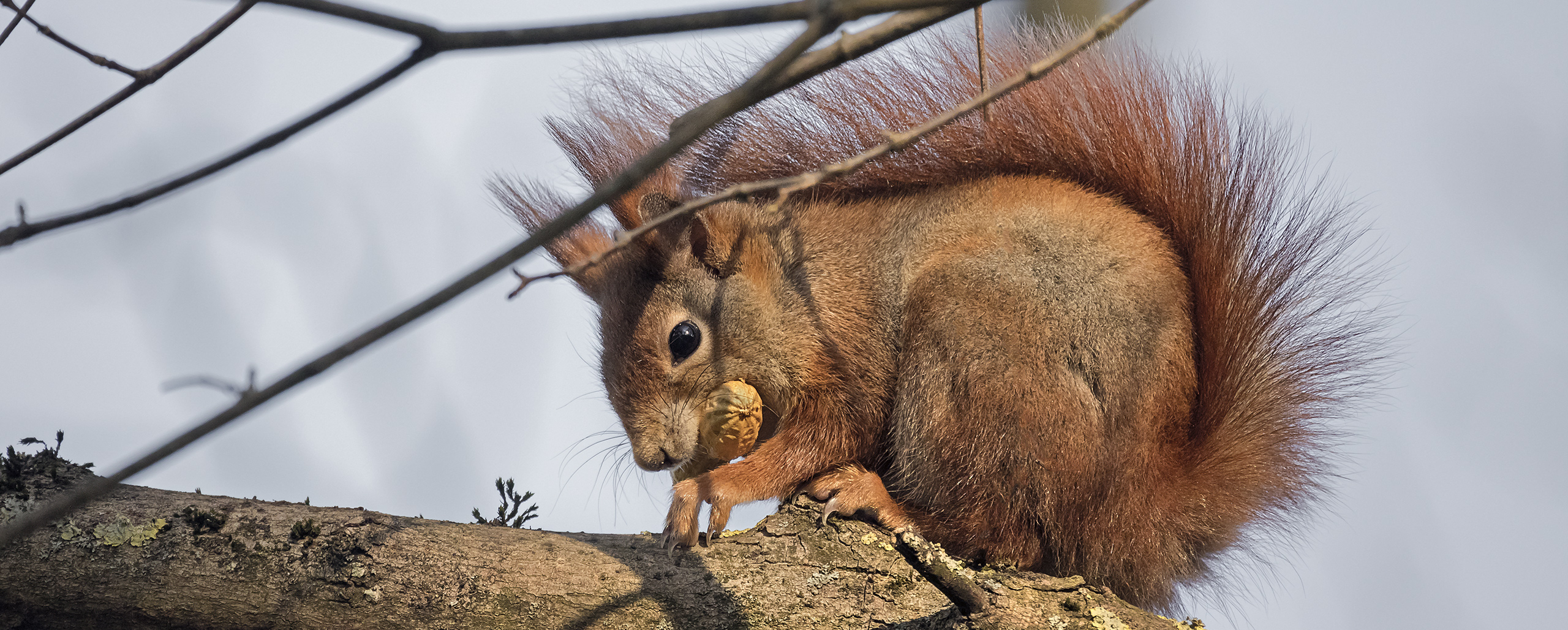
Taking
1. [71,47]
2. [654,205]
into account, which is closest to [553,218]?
[654,205]

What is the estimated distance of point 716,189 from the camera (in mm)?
3027

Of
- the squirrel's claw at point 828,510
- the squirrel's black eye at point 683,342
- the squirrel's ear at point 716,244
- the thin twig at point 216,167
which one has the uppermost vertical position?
the squirrel's ear at point 716,244

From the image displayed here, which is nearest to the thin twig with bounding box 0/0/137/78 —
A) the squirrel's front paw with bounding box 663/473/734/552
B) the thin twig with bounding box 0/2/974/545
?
the thin twig with bounding box 0/2/974/545

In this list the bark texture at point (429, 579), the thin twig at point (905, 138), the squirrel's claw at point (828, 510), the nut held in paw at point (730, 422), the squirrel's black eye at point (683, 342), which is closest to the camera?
the thin twig at point (905, 138)

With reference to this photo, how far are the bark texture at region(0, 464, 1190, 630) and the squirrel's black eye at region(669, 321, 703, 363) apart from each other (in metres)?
0.72

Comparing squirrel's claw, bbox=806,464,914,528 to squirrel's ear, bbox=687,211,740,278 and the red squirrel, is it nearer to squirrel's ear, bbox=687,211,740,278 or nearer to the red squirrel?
the red squirrel

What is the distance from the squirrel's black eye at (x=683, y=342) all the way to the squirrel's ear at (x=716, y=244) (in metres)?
0.21

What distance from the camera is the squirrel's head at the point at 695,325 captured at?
2734mm

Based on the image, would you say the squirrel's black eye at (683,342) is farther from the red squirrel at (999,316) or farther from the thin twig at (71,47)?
the thin twig at (71,47)

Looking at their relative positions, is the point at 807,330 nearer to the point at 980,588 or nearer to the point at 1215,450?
the point at 980,588

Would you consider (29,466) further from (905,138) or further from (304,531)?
(905,138)

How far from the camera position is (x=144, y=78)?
41.4 inches

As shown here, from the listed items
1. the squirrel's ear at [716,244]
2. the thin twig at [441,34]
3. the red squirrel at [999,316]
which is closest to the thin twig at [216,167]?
the thin twig at [441,34]

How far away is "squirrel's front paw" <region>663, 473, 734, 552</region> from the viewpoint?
7.09 ft
